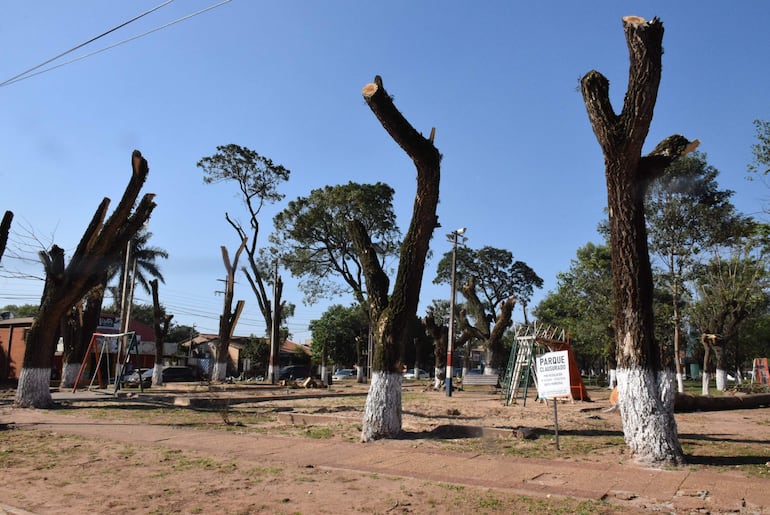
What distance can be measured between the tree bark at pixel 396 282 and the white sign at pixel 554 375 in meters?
2.46

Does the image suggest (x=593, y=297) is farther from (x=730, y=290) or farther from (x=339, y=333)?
(x=339, y=333)

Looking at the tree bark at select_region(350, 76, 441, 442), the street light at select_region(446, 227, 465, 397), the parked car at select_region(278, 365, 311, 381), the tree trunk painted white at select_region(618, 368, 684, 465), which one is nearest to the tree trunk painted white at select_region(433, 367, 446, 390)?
the street light at select_region(446, 227, 465, 397)

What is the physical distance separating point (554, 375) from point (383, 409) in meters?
3.01

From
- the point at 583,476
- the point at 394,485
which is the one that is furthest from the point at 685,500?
the point at 394,485

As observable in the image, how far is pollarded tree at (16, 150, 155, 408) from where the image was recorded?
1702cm

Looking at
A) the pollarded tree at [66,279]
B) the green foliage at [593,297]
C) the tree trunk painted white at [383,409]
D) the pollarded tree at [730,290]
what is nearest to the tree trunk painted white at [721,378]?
the pollarded tree at [730,290]

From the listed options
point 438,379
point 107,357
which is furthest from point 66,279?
point 438,379

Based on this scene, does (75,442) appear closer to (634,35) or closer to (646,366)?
(646,366)

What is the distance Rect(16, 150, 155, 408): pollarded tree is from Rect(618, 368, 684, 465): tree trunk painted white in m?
15.2

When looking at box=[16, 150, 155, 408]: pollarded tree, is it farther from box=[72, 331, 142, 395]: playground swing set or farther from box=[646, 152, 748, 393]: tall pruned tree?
box=[646, 152, 748, 393]: tall pruned tree

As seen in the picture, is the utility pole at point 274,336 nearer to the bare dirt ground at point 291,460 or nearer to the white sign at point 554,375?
the bare dirt ground at point 291,460

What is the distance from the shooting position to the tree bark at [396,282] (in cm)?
1048

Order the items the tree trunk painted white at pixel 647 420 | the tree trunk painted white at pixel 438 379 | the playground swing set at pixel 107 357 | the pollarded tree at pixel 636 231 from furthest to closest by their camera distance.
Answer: the tree trunk painted white at pixel 438 379, the playground swing set at pixel 107 357, the pollarded tree at pixel 636 231, the tree trunk painted white at pixel 647 420

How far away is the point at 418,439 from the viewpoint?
1037cm
